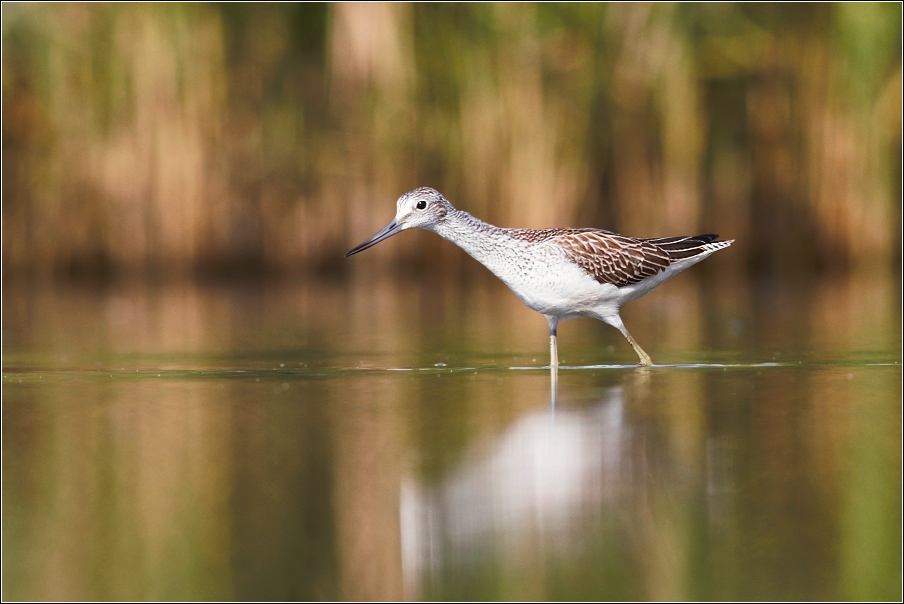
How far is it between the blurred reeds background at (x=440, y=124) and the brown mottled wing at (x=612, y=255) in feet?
20.6

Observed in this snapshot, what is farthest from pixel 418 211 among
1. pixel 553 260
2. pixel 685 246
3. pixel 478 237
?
pixel 685 246

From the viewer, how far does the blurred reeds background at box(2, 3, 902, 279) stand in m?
15.6

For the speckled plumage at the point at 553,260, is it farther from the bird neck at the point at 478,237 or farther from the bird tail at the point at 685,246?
the bird tail at the point at 685,246

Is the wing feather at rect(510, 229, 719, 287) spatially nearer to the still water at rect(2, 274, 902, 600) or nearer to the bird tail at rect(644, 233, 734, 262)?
the bird tail at rect(644, 233, 734, 262)

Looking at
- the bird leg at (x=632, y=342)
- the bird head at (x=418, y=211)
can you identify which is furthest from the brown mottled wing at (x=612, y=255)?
the bird head at (x=418, y=211)

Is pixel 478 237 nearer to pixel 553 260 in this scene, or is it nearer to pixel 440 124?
pixel 553 260

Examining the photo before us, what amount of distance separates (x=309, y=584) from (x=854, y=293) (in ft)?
35.0

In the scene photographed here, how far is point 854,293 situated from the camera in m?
13.7

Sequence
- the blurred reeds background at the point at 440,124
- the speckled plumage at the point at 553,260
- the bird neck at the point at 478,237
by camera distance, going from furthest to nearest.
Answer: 1. the blurred reeds background at the point at 440,124
2. the bird neck at the point at 478,237
3. the speckled plumage at the point at 553,260

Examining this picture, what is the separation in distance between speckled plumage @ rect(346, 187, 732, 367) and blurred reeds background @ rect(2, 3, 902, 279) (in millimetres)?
6449

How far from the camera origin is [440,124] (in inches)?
637

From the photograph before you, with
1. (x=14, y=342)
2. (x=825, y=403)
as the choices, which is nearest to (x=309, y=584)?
(x=825, y=403)

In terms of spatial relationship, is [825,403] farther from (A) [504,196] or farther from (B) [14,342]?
(A) [504,196]

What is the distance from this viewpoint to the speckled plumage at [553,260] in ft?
28.2
